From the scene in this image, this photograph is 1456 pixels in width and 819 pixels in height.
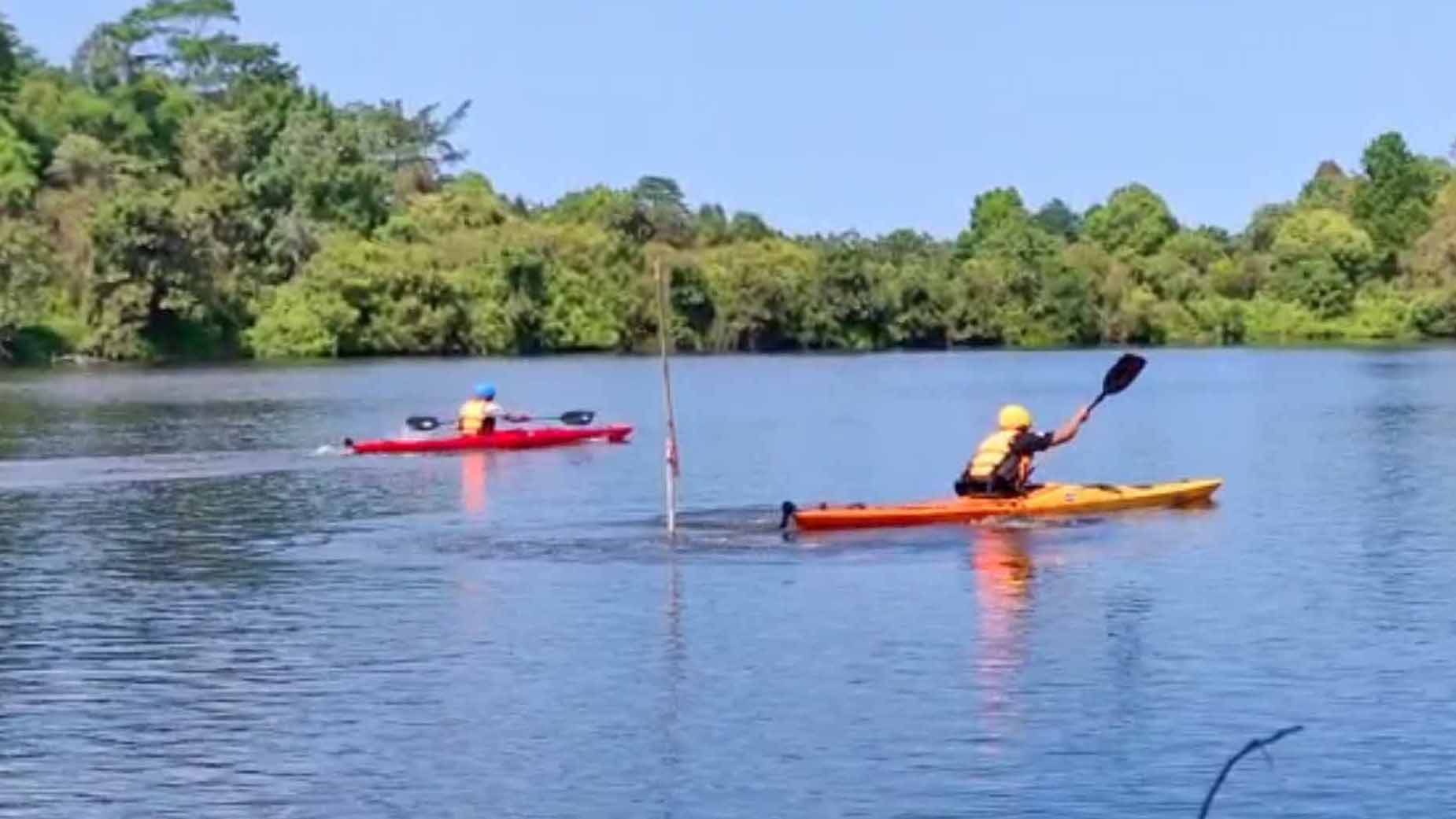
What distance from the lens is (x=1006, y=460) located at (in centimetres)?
3306

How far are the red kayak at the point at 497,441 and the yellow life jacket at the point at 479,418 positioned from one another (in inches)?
5.4

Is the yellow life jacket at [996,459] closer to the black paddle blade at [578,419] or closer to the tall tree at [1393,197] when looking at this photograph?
the black paddle blade at [578,419]

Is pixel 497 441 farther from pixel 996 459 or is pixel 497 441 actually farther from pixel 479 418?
pixel 996 459

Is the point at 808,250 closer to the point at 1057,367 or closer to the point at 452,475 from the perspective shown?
the point at 1057,367

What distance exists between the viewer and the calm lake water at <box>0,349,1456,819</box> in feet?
62.2

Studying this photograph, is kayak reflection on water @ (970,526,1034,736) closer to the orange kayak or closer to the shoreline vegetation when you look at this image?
the orange kayak

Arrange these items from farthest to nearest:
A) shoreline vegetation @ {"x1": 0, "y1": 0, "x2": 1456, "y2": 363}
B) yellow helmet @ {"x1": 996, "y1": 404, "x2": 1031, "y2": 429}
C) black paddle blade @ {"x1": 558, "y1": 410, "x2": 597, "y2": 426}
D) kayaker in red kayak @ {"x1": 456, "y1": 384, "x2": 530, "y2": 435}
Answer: shoreline vegetation @ {"x1": 0, "y1": 0, "x2": 1456, "y2": 363}
black paddle blade @ {"x1": 558, "y1": 410, "x2": 597, "y2": 426}
kayaker in red kayak @ {"x1": 456, "y1": 384, "x2": 530, "y2": 435}
yellow helmet @ {"x1": 996, "y1": 404, "x2": 1031, "y2": 429}

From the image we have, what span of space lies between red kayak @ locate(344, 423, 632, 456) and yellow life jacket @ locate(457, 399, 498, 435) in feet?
0.45

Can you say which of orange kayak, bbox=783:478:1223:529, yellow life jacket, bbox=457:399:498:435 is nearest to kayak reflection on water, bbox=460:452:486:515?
yellow life jacket, bbox=457:399:498:435

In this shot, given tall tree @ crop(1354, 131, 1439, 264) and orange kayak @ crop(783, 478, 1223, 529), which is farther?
tall tree @ crop(1354, 131, 1439, 264)

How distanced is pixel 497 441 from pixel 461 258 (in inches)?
2742

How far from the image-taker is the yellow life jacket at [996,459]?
109ft

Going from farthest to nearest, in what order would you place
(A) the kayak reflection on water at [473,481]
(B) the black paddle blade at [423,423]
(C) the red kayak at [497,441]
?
(C) the red kayak at [497,441]
(B) the black paddle blade at [423,423]
(A) the kayak reflection on water at [473,481]

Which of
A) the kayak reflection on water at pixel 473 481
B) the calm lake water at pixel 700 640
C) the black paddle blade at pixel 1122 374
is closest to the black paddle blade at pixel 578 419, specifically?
the kayak reflection on water at pixel 473 481
